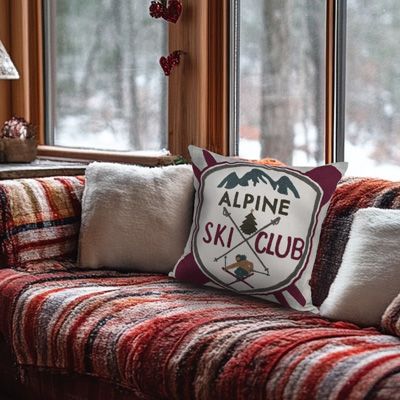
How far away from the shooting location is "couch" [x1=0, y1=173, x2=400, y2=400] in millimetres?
1966

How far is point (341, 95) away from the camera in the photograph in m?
3.15

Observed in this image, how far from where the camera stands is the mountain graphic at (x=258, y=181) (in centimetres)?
265

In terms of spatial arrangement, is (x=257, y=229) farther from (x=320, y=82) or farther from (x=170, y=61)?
(x=170, y=61)

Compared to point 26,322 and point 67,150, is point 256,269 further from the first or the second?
point 67,150

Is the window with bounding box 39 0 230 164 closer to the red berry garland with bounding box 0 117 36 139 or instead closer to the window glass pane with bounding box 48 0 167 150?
the window glass pane with bounding box 48 0 167 150

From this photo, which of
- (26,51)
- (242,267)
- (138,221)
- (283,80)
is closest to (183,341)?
(242,267)

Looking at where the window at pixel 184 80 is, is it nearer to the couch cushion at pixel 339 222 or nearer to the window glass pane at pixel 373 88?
the window glass pane at pixel 373 88

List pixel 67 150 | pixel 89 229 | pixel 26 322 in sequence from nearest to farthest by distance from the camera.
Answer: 1. pixel 26 322
2. pixel 89 229
3. pixel 67 150

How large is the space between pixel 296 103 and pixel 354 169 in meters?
0.37

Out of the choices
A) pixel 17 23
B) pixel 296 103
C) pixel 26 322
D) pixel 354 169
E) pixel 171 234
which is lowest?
pixel 26 322

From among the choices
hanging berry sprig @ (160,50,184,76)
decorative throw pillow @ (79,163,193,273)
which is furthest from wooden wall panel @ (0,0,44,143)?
decorative throw pillow @ (79,163,193,273)

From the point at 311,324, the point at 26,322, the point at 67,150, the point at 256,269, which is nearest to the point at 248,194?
the point at 256,269

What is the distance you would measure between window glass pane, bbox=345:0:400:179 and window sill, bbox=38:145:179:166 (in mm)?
772

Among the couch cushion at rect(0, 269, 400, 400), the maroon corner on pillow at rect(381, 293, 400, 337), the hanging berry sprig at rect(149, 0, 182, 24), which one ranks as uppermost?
the hanging berry sprig at rect(149, 0, 182, 24)
